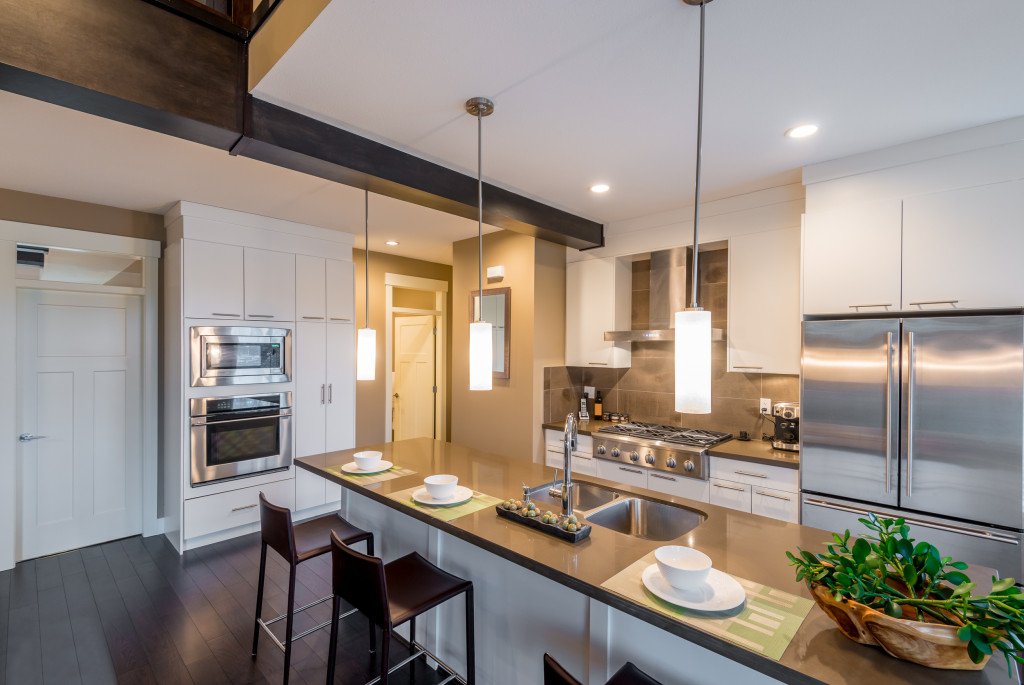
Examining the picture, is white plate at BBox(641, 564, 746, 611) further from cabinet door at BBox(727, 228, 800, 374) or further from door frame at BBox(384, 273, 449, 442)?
door frame at BBox(384, 273, 449, 442)

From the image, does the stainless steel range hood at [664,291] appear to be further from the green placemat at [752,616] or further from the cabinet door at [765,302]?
the green placemat at [752,616]

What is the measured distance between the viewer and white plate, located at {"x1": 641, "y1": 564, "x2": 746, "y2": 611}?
4.00 feet

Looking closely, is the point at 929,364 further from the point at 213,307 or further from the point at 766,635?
the point at 213,307

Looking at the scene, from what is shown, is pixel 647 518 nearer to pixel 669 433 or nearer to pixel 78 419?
pixel 669 433

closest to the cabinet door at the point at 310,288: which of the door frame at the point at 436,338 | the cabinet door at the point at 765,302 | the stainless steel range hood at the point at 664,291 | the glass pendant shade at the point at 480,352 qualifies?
the door frame at the point at 436,338

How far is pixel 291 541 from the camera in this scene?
83.4 inches

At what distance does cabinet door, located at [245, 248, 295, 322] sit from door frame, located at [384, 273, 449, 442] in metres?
1.24

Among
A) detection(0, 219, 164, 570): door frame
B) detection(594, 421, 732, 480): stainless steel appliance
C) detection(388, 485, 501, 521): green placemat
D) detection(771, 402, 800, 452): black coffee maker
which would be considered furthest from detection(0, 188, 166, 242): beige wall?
detection(771, 402, 800, 452): black coffee maker

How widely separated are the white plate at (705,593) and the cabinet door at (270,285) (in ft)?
11.9

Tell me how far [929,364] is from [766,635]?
6.40 ft

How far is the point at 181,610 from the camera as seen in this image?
2.80m

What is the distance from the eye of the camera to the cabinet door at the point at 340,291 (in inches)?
172

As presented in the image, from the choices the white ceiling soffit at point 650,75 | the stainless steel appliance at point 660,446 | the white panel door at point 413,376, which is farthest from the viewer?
the white panel door at point 413,376

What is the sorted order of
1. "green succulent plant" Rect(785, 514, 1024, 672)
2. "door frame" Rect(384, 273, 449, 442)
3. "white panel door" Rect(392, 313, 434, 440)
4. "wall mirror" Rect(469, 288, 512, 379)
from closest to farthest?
"green succulent plant" Rect(785, 514, 1024, 672), "wall mirror" Rect(469, 288, 512, 379), "door frame" Rect(384, 273, 449, 442), "white panel door" Rect(392, 313, 434, 440)
